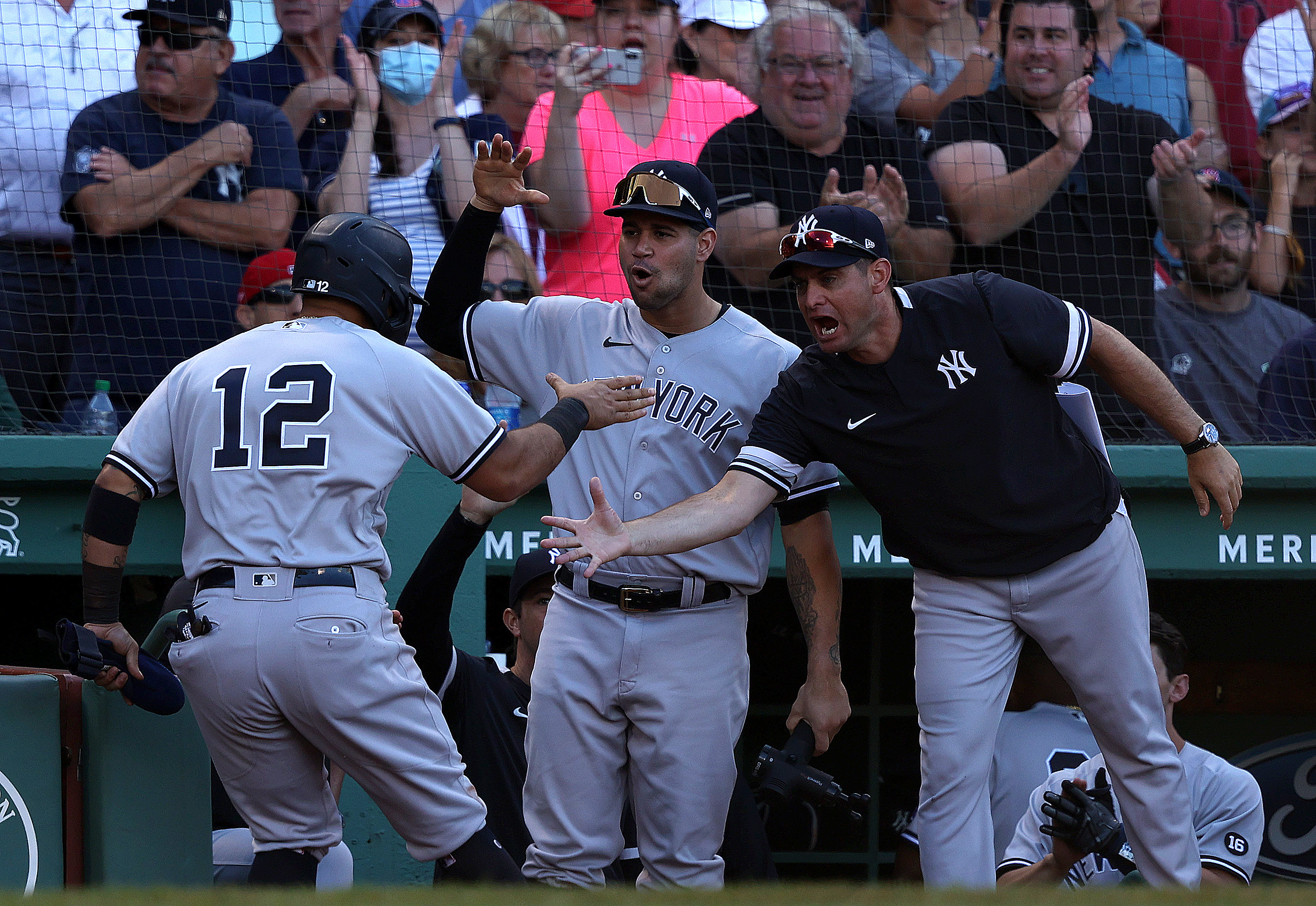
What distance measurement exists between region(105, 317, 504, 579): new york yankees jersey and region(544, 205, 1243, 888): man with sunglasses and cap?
552 millimetres

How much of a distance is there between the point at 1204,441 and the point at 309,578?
6.97 feet

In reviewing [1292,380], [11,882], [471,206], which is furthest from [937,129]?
[11,882]

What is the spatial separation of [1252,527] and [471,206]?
113 inches

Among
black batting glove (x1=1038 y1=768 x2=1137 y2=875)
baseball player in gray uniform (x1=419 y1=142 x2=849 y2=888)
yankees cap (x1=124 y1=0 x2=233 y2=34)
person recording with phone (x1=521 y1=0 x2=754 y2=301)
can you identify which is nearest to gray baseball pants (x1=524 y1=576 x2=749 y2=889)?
baseball player in gray uniform (x1=419 y1=142 x2=849 y2=888)

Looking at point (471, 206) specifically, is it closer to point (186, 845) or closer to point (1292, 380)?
point (186, 845)

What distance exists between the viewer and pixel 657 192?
3201mm

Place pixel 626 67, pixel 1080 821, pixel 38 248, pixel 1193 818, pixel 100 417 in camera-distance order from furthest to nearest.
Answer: pixel 626 67 < pixel 38 248 < pixel 100 417 < pixel 1193 818 < pixel 1080 821

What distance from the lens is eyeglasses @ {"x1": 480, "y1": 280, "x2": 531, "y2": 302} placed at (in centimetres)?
471

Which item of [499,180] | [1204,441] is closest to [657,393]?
[499,180]

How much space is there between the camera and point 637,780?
316 cm

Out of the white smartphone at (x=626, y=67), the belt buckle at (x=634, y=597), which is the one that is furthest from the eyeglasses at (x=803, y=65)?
the belt buckle at (x=634, y=597)

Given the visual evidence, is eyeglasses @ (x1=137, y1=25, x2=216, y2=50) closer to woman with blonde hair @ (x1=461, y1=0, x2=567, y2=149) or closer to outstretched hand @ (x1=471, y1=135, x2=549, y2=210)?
woman with blonde hair @ (x1=461, y1=0, x2=567, y2=149)

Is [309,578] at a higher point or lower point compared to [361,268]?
→ lower

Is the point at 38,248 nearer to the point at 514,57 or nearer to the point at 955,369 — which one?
the point at 514,57
